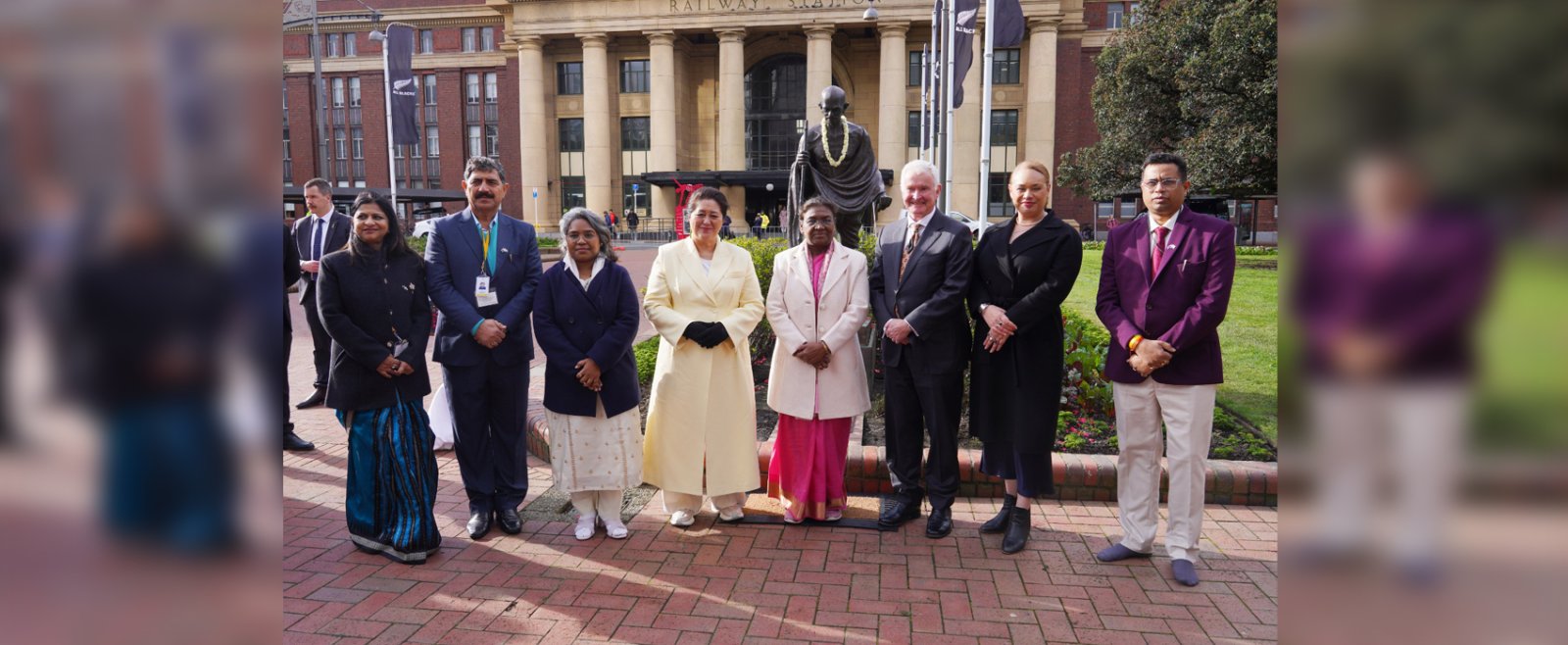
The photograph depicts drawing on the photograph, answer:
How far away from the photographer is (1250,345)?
33.0ft

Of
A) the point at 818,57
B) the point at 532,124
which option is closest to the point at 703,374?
the point at 818,57

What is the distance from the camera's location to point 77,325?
1.69ft

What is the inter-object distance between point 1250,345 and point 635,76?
41.1 metres

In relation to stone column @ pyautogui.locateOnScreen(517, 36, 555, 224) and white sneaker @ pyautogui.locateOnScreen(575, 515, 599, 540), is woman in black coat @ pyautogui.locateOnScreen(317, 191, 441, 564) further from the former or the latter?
stone column @ pyautogui.locateOnScreen(517, 36, 555, 224)

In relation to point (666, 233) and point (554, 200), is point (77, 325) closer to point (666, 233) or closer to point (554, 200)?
point (666, 233)

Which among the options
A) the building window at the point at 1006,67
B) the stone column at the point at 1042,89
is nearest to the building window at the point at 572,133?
the building window at the point at 1006,67

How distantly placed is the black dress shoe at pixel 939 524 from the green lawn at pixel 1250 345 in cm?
185

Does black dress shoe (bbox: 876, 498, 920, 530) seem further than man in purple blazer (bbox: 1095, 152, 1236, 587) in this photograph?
Yes

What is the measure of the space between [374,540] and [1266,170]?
2236 centimetres

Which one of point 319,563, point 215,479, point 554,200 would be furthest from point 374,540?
point 554,200

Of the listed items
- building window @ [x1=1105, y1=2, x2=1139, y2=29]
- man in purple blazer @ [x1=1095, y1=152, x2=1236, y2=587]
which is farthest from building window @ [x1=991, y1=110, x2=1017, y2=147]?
man in purple blazer @ [x1=1095, y1=152, x2=1236, y2=587]

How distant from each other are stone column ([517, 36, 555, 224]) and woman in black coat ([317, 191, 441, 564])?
4264 centimetres

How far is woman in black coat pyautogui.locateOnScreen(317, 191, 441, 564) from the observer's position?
474 centimetres

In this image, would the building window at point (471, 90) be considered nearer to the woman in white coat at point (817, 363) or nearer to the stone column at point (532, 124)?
the stone column at point (532, 124)
